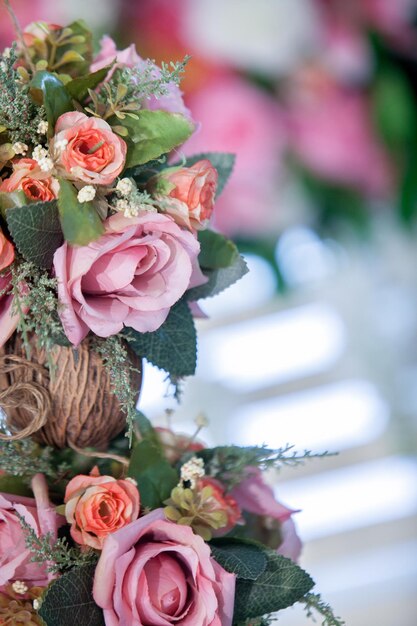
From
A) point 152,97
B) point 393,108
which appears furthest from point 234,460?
point 393,108

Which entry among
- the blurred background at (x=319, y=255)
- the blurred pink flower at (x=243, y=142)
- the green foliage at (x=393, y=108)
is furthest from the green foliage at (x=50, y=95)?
the green foliage at (x=393, y=108)

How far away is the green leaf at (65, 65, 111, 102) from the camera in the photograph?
0.56 meters

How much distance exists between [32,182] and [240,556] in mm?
267

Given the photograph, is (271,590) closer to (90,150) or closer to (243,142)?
(90,150)

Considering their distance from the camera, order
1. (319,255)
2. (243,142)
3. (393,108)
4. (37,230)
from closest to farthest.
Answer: (37,230) → (243,142) → (393,108) → (319,255)

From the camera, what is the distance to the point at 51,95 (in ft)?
1.79

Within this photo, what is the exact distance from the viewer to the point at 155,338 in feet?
1.95

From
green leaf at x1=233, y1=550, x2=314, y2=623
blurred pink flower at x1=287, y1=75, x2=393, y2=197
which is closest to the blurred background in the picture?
blurred pink flower at x1=287, y1=75, x2=393, y2=197

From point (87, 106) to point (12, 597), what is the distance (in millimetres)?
316

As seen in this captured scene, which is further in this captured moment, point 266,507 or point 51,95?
point 266,507

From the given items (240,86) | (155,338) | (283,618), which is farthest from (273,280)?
(155,338)

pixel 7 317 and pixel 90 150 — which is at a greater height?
pixel 90 150

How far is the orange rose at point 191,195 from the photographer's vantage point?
56 cm

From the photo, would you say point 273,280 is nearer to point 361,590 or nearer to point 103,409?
point 361,590
